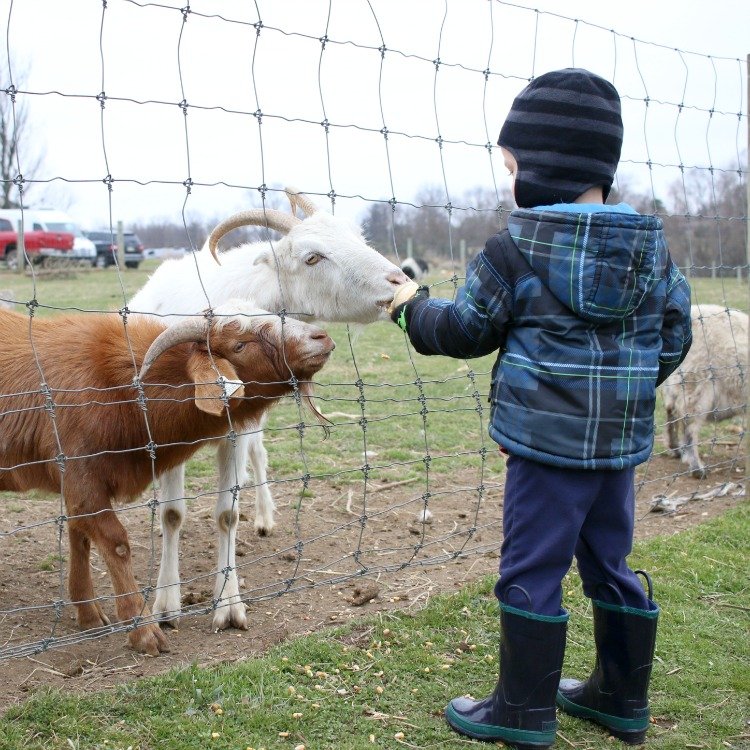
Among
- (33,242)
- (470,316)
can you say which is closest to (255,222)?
(470,316)

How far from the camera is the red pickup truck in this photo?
100ft

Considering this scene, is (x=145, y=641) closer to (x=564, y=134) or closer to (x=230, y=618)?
(x=230, y=618)

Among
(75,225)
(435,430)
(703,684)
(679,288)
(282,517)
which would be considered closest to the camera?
(679,288)

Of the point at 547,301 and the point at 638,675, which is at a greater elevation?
the point at 547,301

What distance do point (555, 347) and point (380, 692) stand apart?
1.61 m

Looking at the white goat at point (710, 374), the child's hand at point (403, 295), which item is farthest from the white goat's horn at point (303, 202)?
the white goat at point (710, 374)

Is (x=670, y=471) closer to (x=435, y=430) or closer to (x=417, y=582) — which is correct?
(x=435, y=430)

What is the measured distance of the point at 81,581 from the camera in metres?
4.38

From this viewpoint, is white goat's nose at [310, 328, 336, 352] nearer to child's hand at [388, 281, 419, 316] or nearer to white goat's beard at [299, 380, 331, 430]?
white goat's beard at [299, 380, 331, 430]

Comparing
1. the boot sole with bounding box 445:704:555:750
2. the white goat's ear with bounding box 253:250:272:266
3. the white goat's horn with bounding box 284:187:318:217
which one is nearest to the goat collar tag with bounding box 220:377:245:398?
the white goat's ear with bounding box 253:250:272:266

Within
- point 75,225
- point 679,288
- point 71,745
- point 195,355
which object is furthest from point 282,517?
point 75,225

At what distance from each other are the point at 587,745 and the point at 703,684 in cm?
78

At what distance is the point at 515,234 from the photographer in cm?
307

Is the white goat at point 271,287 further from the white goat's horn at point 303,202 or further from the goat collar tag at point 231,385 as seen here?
the goat collar tag at point 231,385
